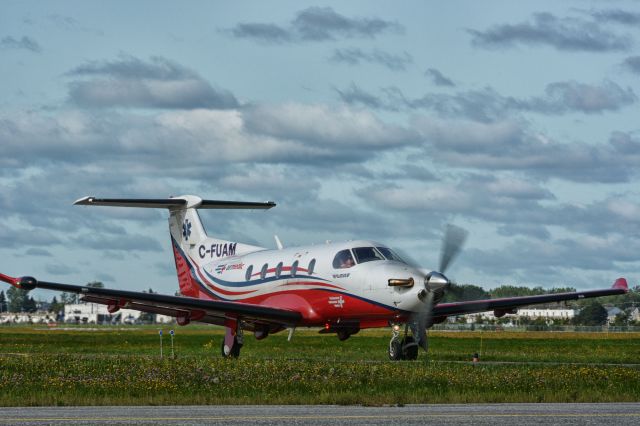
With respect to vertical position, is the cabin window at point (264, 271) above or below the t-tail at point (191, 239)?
below

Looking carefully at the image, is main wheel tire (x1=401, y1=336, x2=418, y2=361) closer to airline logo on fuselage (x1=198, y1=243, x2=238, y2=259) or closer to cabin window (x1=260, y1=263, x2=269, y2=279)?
cabin window (x1=260, y1=263, x2=269, y2=279)

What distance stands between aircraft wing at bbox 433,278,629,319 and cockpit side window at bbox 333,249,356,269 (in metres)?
3.69

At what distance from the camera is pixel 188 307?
127 feet

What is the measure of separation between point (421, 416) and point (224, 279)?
26.2 metres

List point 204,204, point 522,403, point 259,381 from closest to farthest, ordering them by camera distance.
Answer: point 522,403
point 259,381
point 204,204

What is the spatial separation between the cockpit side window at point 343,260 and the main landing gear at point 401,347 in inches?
106

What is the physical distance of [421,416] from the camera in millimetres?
19375

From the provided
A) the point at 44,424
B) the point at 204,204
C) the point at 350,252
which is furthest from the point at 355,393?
the point at 204,204

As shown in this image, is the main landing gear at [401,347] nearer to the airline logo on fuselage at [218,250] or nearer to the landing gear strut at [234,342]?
the landing gear strut at [234,342]

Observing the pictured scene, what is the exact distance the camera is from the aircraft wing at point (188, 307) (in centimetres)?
3644

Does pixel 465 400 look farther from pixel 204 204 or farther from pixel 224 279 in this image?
pixel 204 204

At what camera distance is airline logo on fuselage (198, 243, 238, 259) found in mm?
47191

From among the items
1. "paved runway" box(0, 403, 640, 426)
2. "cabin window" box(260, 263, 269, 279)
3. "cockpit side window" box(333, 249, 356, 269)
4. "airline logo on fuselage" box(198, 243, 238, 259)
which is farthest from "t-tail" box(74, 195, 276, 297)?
"paved runway" box(0, 403, 640, 426)

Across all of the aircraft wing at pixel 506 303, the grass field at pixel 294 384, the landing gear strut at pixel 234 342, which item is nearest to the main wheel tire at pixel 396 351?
the aircraft wing at pixel 506 303
